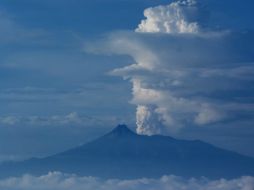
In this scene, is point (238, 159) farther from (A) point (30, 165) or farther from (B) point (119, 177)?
(A) point (30, 165)

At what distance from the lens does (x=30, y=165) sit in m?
142

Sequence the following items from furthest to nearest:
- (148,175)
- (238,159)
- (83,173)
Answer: (83,173)
(148,175)
(238,159)

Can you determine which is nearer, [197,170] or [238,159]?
[238,159]

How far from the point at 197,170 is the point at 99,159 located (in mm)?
18577

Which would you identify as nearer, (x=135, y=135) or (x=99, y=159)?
(x=99, y=159)

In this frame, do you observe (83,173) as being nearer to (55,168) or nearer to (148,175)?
(55,168)

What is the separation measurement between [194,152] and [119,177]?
16.1m

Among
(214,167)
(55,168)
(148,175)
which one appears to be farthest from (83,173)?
(214,167)

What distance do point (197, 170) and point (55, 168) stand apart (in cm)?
2949

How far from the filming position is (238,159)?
133 meters

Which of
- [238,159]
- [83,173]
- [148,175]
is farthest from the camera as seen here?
[83,173]

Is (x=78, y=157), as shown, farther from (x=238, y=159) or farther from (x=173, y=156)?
(x=238, y=159)

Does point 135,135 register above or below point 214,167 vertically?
above

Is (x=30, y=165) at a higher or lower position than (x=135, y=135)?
lower
